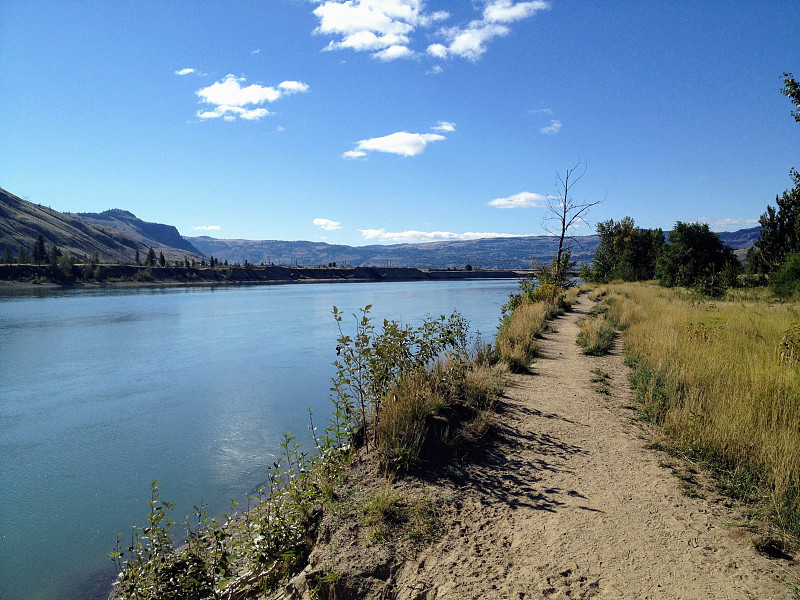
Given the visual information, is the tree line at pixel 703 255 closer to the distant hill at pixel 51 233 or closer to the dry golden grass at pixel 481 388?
the dry golden grass at pixel 481 388

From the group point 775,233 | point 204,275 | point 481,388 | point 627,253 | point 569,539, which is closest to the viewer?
point 569,539

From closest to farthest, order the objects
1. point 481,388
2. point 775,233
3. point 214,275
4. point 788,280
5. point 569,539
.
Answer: point 569,539 < point 481,388 < point 788,280 < point 775,233 < point 214,275

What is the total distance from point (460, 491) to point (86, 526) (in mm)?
5368

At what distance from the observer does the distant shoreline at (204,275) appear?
67500 millimetres

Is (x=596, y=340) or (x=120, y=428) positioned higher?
(x=596, y=340)

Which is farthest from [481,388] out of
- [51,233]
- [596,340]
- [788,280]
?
[51,233]

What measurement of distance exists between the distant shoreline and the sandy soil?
2482 inches

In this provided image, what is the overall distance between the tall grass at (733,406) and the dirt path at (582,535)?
0.45 metres

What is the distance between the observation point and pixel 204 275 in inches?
3474

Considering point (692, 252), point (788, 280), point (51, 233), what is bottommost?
point (788, 280)

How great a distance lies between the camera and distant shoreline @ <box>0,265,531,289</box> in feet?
221

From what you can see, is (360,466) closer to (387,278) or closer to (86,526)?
(86,526)

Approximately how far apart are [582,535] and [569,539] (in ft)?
0.36

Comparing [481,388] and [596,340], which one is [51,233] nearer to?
[596,340]
